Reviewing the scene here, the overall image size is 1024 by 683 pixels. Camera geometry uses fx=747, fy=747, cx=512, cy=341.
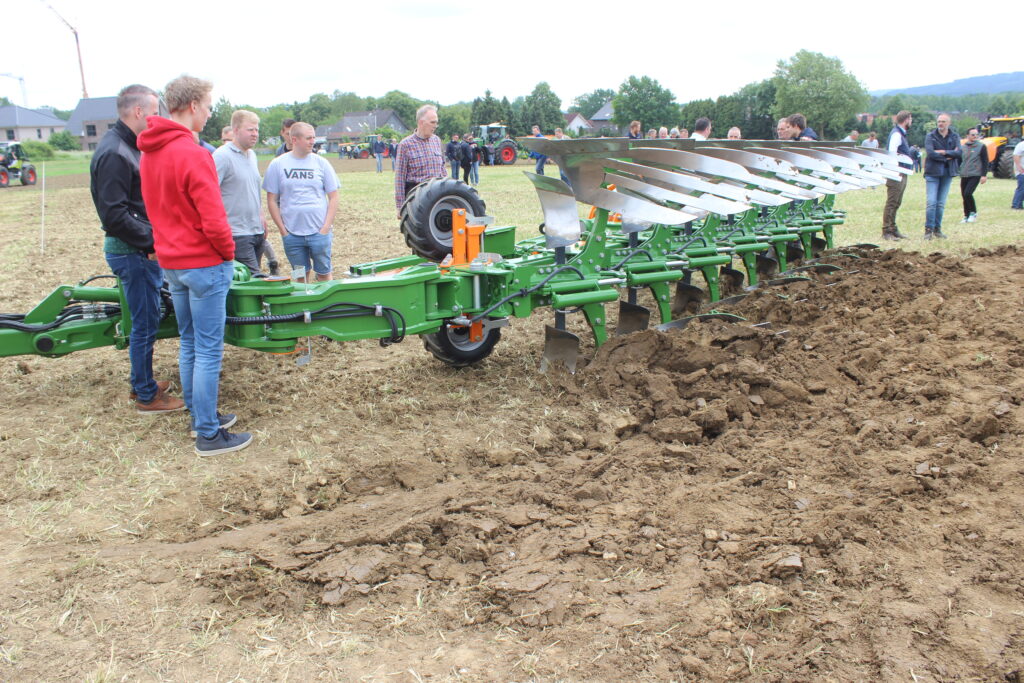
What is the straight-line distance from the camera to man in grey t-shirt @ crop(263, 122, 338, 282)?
5.82 metres

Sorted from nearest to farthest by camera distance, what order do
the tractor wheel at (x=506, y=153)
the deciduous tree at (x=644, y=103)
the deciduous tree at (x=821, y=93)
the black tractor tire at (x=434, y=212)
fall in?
the black tractor tire at (x=434, y=212)
the tractor wheel at (x=506, y=153)
the deciduous tree at (x=821, y=93)
the deciduous tree at (x=644, y=103)

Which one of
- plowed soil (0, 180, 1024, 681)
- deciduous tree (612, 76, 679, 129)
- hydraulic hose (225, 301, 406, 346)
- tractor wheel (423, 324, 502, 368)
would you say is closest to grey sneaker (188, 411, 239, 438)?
plowed soil (0, 180, 1024, 681)

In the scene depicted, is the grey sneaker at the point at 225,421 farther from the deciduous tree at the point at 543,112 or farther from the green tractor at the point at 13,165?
the deciduous tree at the point at 543,112

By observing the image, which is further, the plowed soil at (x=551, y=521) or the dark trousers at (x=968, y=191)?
the dark trousers at (x=968, y=191)

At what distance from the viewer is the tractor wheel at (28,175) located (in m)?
26.0

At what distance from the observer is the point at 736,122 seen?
194 ft

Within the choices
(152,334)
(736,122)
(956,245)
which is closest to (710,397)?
(152,334)

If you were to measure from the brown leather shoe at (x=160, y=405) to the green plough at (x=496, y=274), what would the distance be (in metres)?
0.40

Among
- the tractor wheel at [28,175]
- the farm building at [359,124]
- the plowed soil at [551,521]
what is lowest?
the plowed soil at [551,521]

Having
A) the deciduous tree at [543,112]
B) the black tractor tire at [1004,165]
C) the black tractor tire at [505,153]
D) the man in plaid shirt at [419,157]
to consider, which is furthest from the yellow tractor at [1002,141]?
the deciduous tree at [543,112]

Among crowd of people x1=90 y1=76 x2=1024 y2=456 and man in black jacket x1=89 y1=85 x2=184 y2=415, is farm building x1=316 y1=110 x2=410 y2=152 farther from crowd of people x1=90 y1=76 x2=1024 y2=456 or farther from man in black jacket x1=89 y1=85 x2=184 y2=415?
man in black jacket x1=89 y1=85 x2=184 y2=415

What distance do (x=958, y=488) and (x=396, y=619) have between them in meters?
2.40

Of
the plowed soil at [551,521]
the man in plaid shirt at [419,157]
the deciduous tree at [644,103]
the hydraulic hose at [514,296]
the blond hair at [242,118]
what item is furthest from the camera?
the deciduous tree at [644,103]

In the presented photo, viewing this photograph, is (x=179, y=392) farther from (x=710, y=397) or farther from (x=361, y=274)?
(x=710, y=397)
